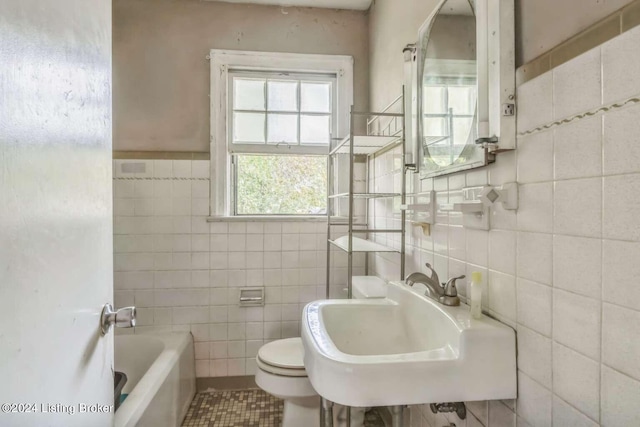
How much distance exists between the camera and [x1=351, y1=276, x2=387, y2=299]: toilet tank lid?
156 cm

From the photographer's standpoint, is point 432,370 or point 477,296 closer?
point 432,370

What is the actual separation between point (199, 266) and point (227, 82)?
4.06 ft

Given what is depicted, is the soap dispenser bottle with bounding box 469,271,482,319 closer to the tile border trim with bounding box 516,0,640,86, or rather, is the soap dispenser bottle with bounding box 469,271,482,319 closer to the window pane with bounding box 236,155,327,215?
the tile border trim with bounding box 516,0,640,86

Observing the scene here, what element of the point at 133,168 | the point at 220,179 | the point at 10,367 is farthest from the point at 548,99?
the point at 133,168

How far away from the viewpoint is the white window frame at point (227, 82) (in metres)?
2.15

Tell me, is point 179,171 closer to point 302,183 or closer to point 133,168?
point 133,168

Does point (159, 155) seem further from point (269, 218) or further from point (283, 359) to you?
point (283, 359)

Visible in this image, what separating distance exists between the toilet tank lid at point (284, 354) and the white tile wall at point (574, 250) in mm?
903

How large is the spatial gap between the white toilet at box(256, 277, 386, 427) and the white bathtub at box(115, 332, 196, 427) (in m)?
0.45

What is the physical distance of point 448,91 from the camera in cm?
116

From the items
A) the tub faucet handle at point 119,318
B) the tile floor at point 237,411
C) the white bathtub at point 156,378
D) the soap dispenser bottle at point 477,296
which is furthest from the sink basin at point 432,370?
the tile floor at point 237,411

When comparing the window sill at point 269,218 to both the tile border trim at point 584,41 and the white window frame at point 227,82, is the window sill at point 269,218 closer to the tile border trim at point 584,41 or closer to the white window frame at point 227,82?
the white window frame at point 227,82

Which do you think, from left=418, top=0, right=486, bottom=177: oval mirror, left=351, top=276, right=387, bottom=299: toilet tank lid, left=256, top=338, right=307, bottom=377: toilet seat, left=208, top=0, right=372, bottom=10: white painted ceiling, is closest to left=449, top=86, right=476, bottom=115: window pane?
left=418, top=0, right=486, bottom=177: oval mirror

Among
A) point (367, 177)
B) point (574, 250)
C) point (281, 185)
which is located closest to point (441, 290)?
point (574, 250)
